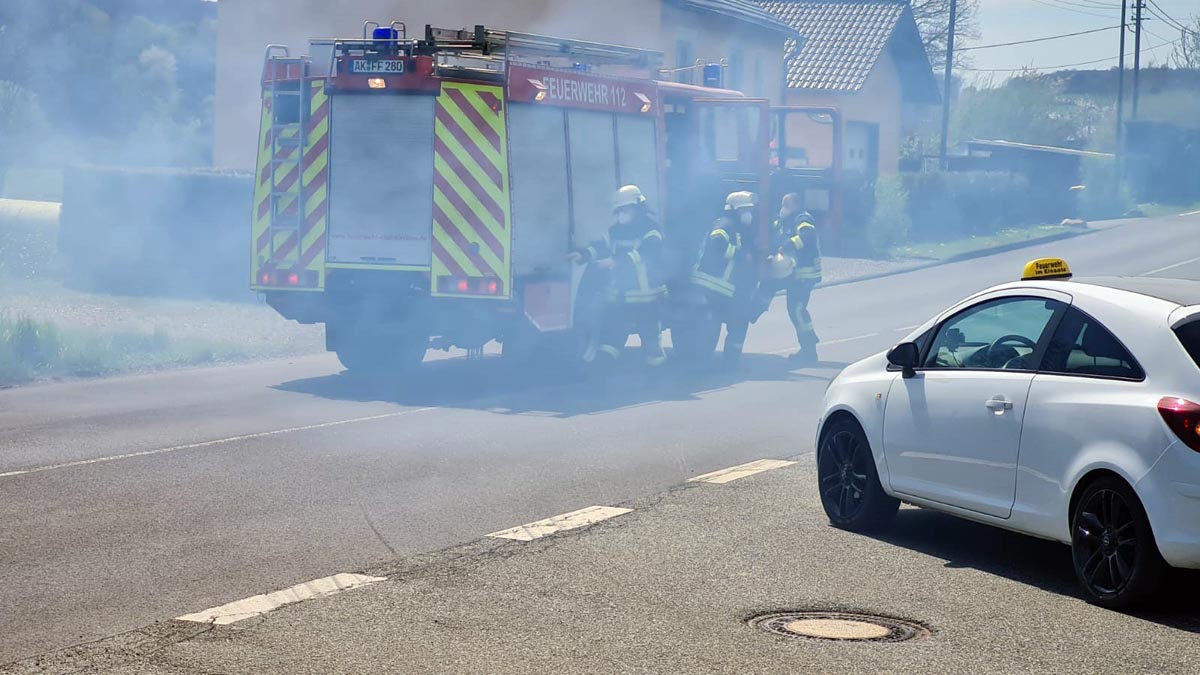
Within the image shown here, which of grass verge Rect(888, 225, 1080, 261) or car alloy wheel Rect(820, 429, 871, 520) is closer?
car alloy wheel Rect(820, 429, 871, 520)

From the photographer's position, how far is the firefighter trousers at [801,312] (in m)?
16.1

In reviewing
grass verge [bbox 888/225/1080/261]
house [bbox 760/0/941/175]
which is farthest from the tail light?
house [bbox 760/0/941/175]

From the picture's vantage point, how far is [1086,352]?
645 cm

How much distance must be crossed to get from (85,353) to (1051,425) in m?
11.8

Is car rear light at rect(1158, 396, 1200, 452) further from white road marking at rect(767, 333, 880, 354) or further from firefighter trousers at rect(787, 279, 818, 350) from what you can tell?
white road marking at rect(767, 333, 880, 354)

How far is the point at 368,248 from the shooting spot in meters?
13.9

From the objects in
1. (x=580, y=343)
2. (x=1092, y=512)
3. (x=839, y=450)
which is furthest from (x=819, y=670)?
(x=580, y=343)

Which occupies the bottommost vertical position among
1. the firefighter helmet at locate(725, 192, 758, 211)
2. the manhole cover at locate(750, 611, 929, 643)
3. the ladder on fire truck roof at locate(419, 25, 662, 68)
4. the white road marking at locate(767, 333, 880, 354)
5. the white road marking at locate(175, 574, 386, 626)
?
the white road marking at locate(767, 333, 880, 354)

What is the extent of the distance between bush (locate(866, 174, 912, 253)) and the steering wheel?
27747mm

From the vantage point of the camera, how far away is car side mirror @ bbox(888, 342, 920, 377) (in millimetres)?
7375

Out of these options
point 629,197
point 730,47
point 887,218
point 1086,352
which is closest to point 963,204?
point 887,218

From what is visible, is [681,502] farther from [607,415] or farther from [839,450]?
[607,415]

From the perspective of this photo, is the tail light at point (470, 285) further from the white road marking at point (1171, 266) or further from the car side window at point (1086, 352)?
the white road marking at point (1171, 266)

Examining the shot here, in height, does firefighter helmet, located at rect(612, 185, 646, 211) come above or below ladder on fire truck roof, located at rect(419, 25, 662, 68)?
below
